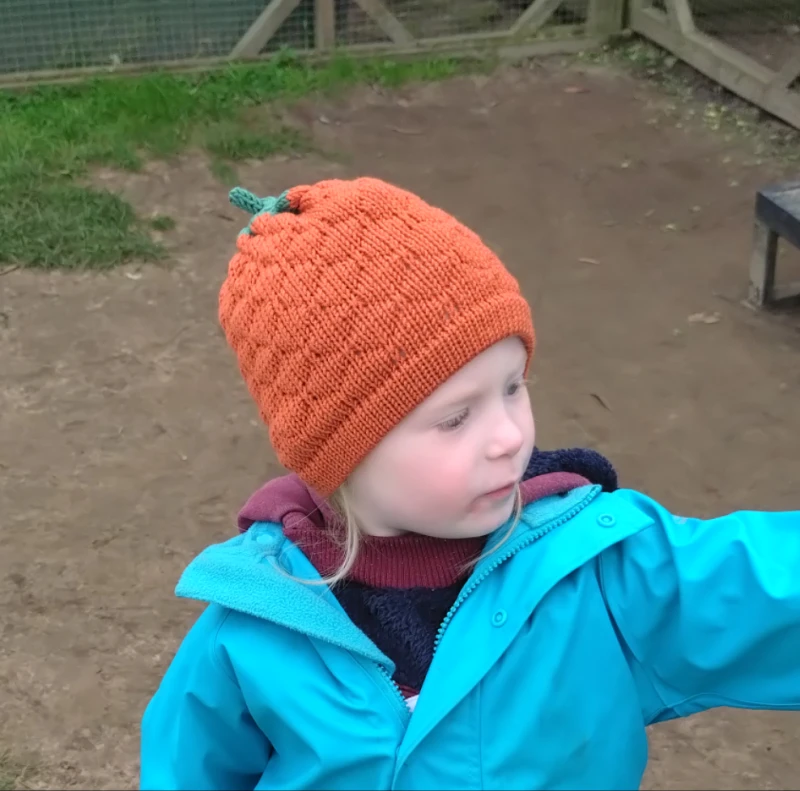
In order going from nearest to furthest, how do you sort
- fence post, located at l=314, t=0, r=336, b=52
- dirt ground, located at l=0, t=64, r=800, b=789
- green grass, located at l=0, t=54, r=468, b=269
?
dirt ground, located at l=0, t=64, r=800, b=789, green grass, located at l=0, t=54, r=468, b=269, fence post, located at l=314, t=0, r=336, b=52

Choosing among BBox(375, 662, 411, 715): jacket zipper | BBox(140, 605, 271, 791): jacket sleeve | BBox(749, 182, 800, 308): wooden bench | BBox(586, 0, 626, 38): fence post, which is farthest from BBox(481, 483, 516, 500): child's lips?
BBox(586, 0, 626, 38): fence post

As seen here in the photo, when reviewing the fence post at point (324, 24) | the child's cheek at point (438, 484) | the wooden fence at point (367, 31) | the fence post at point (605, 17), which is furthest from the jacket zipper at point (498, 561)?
the fence post at point (605, 17)

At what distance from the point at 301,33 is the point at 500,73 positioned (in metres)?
1.21

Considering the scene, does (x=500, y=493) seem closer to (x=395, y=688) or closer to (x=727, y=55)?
(x=395, y=688)

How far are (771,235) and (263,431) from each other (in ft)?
6.26

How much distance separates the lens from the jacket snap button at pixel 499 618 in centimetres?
125

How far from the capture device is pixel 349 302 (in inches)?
48.4

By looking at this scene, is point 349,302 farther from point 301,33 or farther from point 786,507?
point 301,33

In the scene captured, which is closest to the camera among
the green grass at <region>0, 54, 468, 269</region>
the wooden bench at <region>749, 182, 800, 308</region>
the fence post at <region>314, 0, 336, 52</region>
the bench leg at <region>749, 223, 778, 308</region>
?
the wooden bench at <region>749, 182, 800, 308</region>

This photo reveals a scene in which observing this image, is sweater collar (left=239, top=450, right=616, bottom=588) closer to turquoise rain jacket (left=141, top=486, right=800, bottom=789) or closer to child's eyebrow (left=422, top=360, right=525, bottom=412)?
turquoise rain jacket (left=141, top=486, right=800, bottom=789)

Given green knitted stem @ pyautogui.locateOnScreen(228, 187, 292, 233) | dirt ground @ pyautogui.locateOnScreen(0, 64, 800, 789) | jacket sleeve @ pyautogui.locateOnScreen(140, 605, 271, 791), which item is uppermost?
green knitted stem @ pyautogui.locateOnScreen(228, 187, 292, 233)

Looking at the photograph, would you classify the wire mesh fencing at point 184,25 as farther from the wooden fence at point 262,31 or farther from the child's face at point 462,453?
the child's face at point 462,453

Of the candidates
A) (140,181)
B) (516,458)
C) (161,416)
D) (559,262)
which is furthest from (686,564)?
(140,181)

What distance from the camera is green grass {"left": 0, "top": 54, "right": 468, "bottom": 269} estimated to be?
4438 mm
